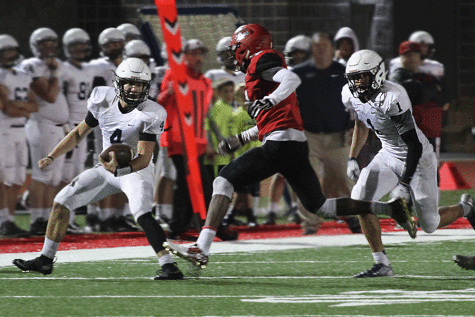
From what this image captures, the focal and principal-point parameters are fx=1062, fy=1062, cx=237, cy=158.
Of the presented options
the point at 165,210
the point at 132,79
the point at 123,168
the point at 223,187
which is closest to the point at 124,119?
the point at 132,79

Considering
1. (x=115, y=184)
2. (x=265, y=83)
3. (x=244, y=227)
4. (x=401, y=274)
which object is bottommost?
(x=244, y=227)

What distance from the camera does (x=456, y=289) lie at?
608 cm

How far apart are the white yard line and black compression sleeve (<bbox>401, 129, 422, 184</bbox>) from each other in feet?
5.77

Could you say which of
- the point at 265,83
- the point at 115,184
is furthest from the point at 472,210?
the point at 115,184

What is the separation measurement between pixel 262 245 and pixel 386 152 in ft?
6.64

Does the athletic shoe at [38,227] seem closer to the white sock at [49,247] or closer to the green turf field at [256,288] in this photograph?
the green turf field at [256,288]

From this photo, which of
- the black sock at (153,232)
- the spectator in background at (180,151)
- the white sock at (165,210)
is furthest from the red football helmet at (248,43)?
the white sock at (165,210)

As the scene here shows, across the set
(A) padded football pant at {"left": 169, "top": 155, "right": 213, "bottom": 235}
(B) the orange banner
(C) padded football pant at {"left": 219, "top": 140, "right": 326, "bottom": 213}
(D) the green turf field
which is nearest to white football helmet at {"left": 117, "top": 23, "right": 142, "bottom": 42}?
(B) the orange banner

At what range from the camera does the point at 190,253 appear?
20.9 ft

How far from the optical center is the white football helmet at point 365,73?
6.61 meters

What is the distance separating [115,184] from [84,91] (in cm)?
321

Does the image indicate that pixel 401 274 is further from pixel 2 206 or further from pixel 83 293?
pixel 2 206

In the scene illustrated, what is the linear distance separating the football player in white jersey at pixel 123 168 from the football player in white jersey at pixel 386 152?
4.01ft

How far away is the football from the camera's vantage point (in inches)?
257
